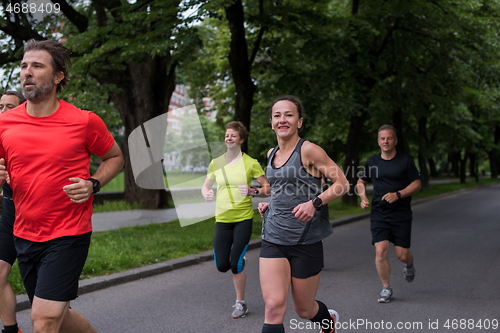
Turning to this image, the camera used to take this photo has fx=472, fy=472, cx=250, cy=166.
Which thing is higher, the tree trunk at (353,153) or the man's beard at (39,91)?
the man's beard at (39,91)

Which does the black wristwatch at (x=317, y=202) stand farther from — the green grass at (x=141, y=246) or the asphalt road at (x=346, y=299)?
the green grass at (x=141, y=246)

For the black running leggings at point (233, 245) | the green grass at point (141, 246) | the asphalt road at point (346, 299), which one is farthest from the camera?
the green grass at point (141, 246)

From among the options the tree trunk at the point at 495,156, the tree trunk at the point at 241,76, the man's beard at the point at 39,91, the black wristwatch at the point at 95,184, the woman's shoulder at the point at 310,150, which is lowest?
the tree trunk at the point at 495,156

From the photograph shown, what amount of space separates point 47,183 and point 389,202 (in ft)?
12.4

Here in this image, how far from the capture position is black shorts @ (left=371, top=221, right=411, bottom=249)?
17.6 ft

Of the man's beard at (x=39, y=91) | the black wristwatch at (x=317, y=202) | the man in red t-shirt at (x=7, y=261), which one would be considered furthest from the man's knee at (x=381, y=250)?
the man's beard at (x=39, y=91)

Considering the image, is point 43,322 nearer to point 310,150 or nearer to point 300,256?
point 300,256

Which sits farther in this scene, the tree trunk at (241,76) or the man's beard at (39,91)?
the tree trunk at (241,76)

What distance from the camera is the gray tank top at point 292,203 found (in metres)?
3.27

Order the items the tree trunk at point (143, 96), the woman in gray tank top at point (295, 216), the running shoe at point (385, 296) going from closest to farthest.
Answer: the woman in gray tank top at point (295, 216) < the running shoe at point (385, 296) < the tree trunk at point (143, 96)

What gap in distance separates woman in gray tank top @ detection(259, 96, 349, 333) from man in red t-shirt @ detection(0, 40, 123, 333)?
1.25 meters

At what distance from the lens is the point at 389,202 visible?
5277mm

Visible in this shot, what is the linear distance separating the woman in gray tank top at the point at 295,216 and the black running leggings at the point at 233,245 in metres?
1.40

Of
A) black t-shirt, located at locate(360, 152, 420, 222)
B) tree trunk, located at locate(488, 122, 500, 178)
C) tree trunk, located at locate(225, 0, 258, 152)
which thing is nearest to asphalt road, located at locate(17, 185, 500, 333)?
black t-shirt, located at locate(360, 152, 420, 222)
